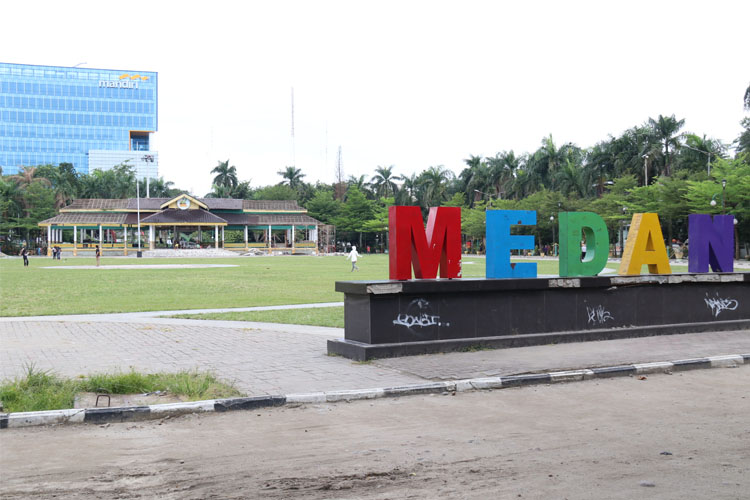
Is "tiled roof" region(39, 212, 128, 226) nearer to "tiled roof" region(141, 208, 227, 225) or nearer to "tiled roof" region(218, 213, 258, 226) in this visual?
"tiled roof" region(141, 208, 227, 225)

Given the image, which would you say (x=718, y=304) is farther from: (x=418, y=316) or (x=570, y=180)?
(x=570, y=180)

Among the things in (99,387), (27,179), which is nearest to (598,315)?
(99,387)

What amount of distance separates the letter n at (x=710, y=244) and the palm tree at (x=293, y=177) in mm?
103586

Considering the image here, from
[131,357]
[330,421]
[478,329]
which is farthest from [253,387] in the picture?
[478,329]

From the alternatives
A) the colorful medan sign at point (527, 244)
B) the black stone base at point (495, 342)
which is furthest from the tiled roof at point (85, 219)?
the black stone base at point (495, 342)

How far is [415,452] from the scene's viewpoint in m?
6.00

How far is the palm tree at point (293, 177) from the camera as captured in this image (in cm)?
11646

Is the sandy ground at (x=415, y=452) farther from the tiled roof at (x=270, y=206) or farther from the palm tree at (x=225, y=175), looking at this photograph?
the palm tree at (x=225, y=175)

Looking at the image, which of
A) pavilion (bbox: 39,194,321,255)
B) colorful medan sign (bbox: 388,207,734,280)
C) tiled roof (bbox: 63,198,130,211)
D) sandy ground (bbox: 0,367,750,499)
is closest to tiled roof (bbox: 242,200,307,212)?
pavilion (bbox: 39,194,321,255)

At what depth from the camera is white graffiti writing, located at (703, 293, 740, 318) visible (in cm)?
1458

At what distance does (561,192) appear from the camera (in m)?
83.2

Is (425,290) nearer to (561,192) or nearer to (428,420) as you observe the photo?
(428,420)

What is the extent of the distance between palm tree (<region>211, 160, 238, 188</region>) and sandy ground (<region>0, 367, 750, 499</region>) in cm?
11274

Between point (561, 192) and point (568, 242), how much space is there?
72857 mm
